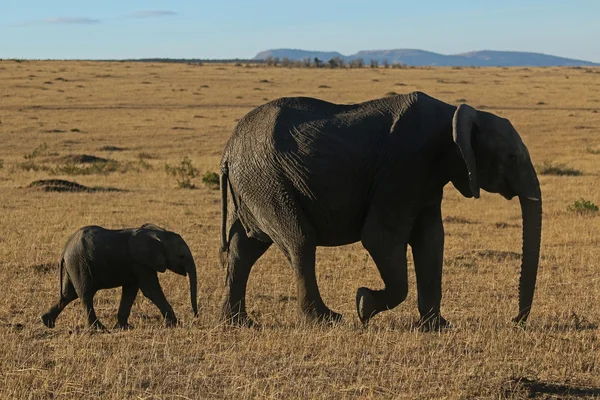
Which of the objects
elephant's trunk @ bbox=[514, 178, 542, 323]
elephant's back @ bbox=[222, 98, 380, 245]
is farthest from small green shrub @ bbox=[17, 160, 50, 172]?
elephant's trunk @ bbox=[514, 178, 542, 323]

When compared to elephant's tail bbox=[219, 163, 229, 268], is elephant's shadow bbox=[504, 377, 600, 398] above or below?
below

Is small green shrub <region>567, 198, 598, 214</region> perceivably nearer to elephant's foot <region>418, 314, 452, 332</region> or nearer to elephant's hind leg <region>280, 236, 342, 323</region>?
elephant's foot <region>418, 314, 452, 332</region>

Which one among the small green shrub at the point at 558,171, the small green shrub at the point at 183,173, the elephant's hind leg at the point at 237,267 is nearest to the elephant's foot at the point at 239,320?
the elephant's hind leg at the point at 237,267

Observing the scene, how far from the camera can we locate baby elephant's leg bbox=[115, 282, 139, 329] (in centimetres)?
949

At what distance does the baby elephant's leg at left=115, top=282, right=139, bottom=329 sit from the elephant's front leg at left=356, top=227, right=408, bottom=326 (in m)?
2.17

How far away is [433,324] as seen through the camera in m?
9.09

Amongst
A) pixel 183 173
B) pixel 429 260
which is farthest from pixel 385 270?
pixel 183 173

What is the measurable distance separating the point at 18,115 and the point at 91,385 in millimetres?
35834

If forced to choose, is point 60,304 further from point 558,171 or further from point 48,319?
point 558,171

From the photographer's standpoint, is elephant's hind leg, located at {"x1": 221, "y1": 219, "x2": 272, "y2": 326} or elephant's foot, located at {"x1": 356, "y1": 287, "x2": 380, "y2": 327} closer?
elephant's foot, located at {"x1": 356, "y1": 287, "x2": 380, "y2": 327}

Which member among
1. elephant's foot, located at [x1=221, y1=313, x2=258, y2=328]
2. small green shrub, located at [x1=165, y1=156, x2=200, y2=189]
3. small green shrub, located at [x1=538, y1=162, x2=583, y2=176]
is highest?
elephant's foot, located at [x1=221, y1=313, x2=258, y2=328]

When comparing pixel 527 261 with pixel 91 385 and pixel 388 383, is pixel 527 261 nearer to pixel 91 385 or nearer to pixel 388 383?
pixel 388 383

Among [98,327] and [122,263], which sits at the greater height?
[122,263]

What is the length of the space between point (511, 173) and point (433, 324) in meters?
1.50
